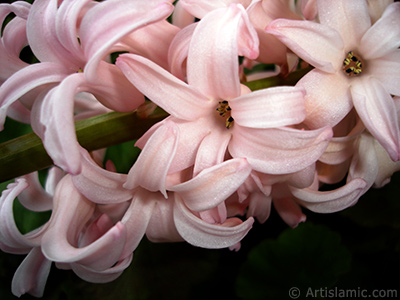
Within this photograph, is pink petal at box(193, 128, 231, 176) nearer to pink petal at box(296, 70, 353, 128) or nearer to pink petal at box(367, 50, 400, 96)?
pink petal at box(296, 70, 353, 128)

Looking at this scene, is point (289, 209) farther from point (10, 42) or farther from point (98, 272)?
point (10, 42)

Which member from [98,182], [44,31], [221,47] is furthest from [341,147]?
[44,31]

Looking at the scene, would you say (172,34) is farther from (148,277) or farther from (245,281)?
(245,281)

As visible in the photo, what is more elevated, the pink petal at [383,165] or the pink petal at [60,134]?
the pink petal at [60,134]

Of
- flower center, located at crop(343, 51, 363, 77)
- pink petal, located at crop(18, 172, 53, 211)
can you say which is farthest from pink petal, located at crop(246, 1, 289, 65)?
pink petal, located at crop(18, 172, 53, 211)

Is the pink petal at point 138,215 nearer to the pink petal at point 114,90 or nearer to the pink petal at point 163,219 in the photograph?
the pink petal at point 163,219

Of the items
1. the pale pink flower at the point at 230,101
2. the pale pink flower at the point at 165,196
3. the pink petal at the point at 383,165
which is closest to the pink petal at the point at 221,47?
the pale pink flower at the point at 230,101
